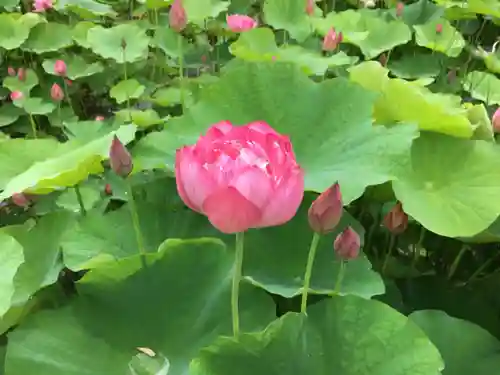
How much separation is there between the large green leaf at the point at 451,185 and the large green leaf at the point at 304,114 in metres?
0.06

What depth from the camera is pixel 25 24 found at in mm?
1415

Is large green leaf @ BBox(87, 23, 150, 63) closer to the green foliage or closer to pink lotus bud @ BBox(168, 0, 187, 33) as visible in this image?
the green foliage

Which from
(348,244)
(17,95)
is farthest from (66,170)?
(17,95)

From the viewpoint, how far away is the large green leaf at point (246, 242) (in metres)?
0.67

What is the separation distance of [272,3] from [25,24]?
553 mm

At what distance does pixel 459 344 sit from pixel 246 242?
245 mm

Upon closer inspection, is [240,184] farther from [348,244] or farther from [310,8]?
[310,8]

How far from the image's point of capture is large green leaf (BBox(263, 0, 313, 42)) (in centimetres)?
130

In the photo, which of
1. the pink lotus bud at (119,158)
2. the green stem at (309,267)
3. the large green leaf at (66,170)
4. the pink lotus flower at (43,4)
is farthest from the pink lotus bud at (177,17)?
the pink lotus flower at (43,4)

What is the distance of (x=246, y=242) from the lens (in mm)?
699

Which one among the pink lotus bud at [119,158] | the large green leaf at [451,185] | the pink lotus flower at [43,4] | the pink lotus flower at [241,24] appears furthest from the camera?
the pink lotus flower at [43,4]

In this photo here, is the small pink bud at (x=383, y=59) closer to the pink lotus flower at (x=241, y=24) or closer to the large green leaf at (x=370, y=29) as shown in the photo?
the large green leaf at (x=370, y=29)

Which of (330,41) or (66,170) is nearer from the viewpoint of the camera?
(66,170)

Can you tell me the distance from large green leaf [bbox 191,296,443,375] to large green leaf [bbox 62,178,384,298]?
9cm
